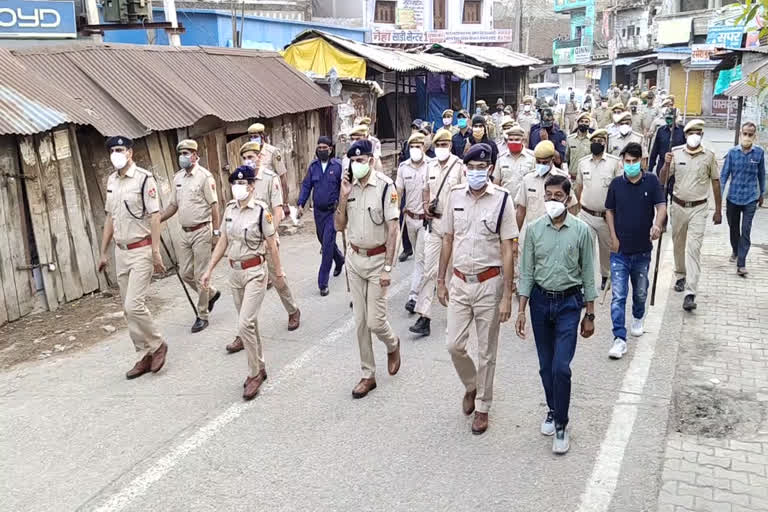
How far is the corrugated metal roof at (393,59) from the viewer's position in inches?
688

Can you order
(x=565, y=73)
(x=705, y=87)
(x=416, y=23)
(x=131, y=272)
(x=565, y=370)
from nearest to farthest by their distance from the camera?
(x=565, y=370) < (x=131, y=272) < (x=416, y=23) < (x=705, y=87) < (x=565, y=73)

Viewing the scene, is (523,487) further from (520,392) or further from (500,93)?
(500,93)

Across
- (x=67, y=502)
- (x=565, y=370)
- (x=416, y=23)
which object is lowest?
(x=67, y=502)

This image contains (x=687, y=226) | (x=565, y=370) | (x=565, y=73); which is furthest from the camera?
(x=565, y=73)

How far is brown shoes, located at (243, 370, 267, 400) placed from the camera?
5.98 meters

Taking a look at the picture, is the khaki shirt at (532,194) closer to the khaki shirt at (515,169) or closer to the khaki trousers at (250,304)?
the khaki shirt at (515,169)

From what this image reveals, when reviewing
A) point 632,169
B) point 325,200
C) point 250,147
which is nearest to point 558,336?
point 632,169

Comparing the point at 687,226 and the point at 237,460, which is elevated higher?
the point at 687,226

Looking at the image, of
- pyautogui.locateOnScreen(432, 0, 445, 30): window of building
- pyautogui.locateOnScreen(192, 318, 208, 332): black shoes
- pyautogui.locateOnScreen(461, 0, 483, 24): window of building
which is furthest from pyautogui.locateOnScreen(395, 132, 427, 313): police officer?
pyautogui.locateOnScreen(461, 0, 483, 24): window of building

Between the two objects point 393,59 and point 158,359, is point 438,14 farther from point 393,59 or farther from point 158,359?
point 158,359

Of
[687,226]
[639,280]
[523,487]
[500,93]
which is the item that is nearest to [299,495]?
[523,487]

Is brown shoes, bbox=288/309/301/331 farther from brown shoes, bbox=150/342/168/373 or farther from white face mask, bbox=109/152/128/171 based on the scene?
white face mask, bbox=109/152/128/171

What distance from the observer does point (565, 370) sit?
15.9ft

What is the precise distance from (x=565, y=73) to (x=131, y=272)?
53.2m
